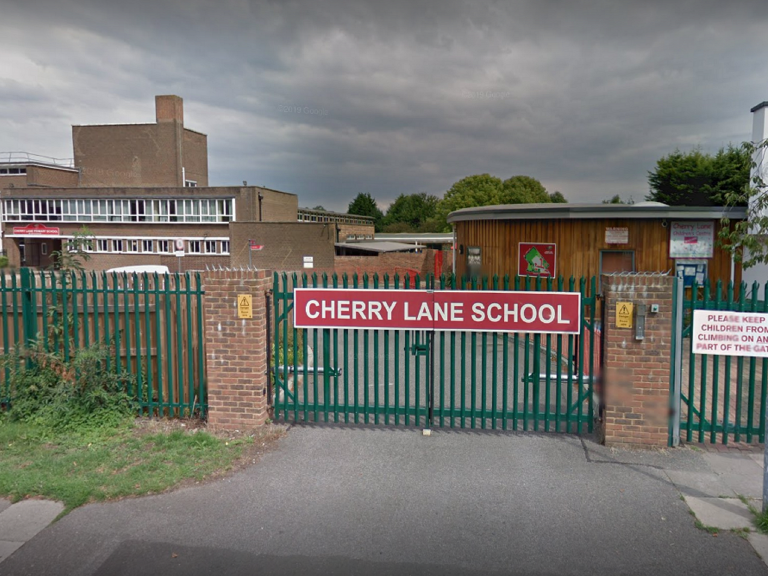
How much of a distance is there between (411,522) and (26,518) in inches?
126

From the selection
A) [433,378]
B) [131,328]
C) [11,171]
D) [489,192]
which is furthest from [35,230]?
[433,378]

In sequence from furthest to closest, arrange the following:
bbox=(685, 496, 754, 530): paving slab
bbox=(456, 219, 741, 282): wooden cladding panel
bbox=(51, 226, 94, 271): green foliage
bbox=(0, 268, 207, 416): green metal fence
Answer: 1. bbox=(456, 219, 741, 282): wooden cladding panel
2. bbox=(51, 226, 94, 271): green foliage
3. bbox=(0, 268, 207, 416): green metal fence
4. bbox=(685, 496, 754, 530): paving slab

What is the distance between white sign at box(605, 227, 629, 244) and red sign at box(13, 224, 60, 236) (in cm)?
4907

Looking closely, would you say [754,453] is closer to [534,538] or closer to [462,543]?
[534,538]

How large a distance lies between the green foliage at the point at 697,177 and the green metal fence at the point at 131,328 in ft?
94.4

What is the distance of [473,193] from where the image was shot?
62.8 metres

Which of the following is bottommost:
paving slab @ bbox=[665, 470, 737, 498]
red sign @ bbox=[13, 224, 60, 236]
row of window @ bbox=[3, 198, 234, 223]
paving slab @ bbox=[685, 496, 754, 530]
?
paving slab @ bbox=[685, 496, 754, 530]

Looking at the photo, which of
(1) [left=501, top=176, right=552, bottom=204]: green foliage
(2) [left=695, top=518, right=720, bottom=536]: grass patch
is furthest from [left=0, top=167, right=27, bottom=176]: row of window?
(2) [left=695, top=518, right=720, bottom=536]: grass patch

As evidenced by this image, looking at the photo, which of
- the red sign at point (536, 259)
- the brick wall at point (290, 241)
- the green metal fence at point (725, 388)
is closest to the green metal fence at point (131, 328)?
the green metal fence at point (725, 388)

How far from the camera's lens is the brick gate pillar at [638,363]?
5.84 meters

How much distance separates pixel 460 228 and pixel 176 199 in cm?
3456

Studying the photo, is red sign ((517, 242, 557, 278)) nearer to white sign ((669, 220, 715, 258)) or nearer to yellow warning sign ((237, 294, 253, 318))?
white sign ((669, 220, 715, 258))

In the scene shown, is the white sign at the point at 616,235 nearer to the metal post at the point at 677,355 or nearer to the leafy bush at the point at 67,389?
the metal post at the point at 677,355

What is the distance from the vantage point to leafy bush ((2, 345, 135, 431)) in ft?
21.2
